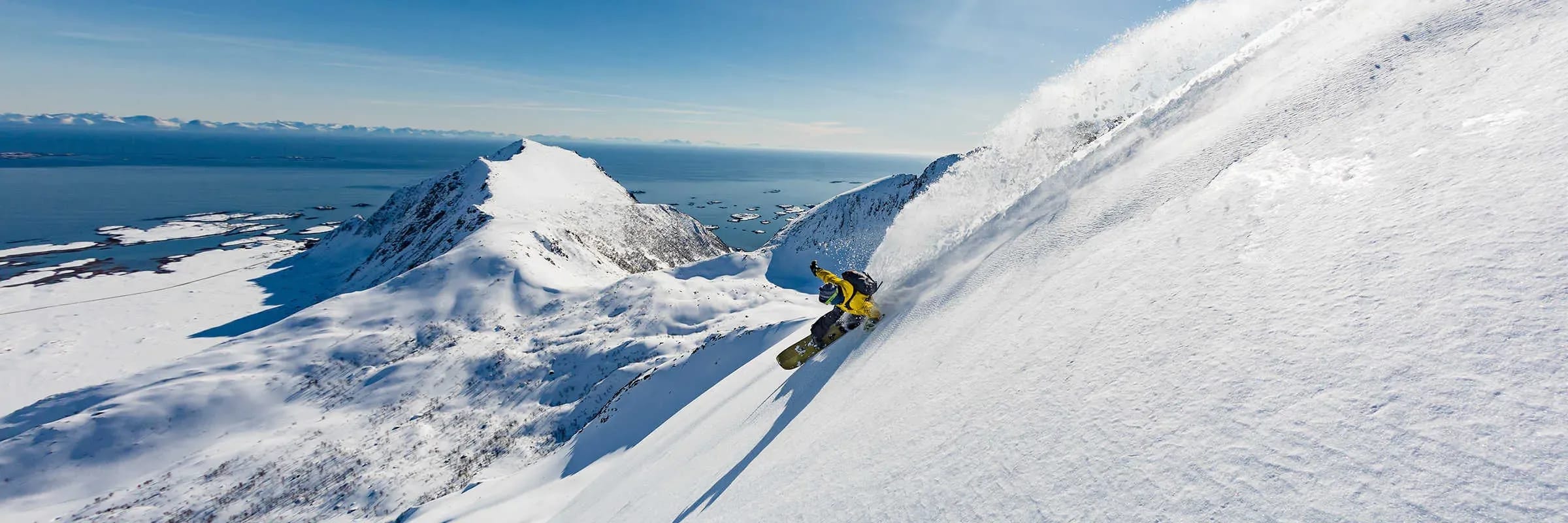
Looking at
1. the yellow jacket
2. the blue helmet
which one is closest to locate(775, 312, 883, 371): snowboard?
the yellow jacket

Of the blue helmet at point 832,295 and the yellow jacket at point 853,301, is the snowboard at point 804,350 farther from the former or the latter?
the blue helmet at point 832,295

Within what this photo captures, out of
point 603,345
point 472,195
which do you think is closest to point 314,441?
point 603,345

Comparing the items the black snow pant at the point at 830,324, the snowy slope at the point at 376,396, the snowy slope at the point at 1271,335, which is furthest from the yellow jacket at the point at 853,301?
the snowy slope at the point at 376,396

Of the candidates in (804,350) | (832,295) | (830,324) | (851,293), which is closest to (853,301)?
(851,293)

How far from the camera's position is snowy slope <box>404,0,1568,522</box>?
7.30 feet

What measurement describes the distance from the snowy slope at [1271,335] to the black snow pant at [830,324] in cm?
229

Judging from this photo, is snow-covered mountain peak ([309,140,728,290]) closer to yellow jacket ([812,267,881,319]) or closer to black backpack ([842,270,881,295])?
yellow jacket ([812,267,881,319])

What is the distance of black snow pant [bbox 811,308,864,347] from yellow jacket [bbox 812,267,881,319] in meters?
0.59

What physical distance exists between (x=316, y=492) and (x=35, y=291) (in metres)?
75.9

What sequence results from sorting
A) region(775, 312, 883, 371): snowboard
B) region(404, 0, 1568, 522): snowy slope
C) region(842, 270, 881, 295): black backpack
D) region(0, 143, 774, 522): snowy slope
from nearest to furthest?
1. region(404, 0, 1568, 522): snowy slope
2. region(842, 270, 881, 295): black backpack
3. region(775, 312, 883, 371): snowboard
4. region(0, 143, 774, 522): snowy slope

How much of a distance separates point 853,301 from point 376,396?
1224 inches

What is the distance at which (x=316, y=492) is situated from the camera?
74.7 ft

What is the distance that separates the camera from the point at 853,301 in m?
9.78

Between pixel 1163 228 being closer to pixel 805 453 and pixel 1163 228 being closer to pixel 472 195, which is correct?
pixel 805 453
